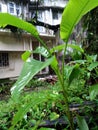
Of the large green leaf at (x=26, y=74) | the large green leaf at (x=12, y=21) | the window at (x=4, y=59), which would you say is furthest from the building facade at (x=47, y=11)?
the large green leaf at (x=26, y=74)

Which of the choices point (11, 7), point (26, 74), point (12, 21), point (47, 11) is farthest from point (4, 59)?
point (26, 74)

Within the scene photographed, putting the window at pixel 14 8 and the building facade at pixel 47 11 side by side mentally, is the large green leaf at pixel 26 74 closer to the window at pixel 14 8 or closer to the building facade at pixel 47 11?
the window at pixel 14 8

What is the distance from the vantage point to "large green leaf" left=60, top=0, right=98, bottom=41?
5.32 ft

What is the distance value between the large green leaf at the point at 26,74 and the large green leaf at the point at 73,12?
37 cm

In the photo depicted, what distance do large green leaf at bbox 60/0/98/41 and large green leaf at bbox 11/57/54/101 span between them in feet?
1.20

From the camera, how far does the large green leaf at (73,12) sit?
162 centimetres

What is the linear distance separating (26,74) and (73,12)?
22.4 inches

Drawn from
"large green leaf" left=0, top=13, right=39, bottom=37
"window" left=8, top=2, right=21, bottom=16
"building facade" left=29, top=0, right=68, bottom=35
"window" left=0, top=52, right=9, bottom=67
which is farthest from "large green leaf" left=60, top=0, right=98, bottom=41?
"building facade" left=29, top=0, right=68, bottom=35

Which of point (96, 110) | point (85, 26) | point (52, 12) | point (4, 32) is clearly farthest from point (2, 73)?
point (96, 110)

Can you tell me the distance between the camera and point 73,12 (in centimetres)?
167

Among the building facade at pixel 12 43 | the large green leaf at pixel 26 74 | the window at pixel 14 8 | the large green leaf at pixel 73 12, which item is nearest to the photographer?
the large green leaf at pixel 26 74

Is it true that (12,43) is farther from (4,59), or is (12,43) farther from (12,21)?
(12,21)

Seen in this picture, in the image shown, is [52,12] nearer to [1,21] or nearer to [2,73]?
[2,73]

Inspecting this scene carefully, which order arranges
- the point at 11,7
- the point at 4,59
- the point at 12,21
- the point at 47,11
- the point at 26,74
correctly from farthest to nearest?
the point at 47,11
the point at 11,7
the point at 4,59
the point at 12,21
the point at 26,74
